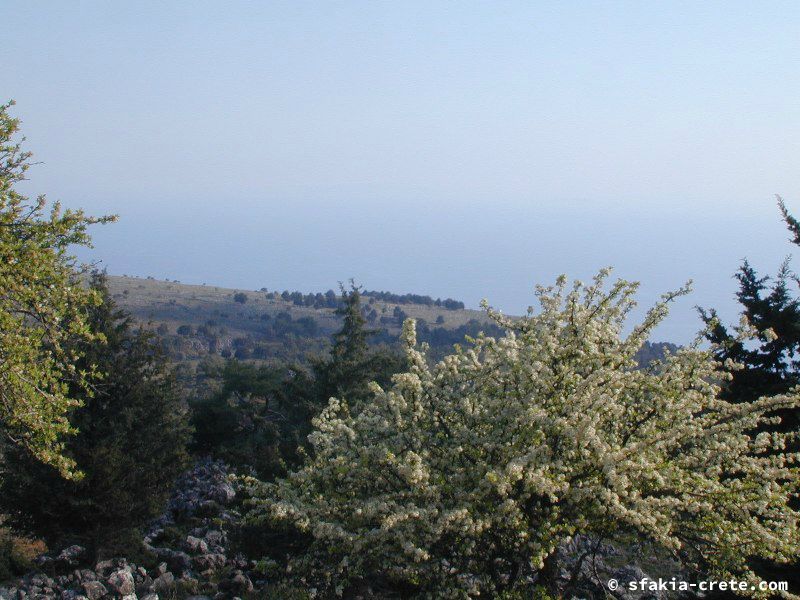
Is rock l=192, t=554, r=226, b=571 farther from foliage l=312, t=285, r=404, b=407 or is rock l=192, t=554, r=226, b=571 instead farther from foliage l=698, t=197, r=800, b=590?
foliage l=698, t=197, r=800, b=590

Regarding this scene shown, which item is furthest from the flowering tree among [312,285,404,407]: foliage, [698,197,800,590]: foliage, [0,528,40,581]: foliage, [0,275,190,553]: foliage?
[312,285,404,407]: foliage

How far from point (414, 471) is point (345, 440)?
7.37 ft

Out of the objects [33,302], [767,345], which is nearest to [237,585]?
[33,302]

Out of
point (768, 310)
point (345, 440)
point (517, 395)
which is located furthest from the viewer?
point (768, 310)

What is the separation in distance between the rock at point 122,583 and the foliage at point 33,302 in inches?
214

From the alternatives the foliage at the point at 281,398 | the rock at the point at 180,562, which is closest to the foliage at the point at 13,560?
the rock at the point at 180,562

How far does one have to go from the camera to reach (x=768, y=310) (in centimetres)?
1648

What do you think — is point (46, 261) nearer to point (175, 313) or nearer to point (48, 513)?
point (48, 513)

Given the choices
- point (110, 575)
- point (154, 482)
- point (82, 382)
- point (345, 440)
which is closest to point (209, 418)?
point (154, 482)

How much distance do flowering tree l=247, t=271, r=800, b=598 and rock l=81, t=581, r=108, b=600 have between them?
7.62 meters

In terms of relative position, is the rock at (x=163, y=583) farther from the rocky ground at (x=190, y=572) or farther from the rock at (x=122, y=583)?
the rock at (x=122, y=583)

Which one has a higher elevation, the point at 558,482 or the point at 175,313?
the point at 558,482

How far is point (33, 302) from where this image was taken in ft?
37.5

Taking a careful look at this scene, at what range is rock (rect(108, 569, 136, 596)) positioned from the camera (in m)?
15.7
